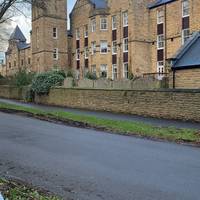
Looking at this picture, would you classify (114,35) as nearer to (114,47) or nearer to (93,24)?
(114,47)

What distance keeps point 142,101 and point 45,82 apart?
588 inches

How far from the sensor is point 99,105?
27.5 metres

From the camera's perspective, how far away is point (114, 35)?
175ft

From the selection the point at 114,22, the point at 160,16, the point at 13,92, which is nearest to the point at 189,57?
the point at 160,16

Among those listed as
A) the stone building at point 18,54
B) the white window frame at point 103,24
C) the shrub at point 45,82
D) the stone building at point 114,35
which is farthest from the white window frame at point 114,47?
the stone building at point 18,54

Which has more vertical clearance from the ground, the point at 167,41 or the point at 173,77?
the point at 167,41

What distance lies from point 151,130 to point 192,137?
2098 millimetres

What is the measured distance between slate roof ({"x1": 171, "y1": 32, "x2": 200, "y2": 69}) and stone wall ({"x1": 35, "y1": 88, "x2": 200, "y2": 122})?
3.14 metres

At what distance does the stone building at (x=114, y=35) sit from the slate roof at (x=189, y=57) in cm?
1261

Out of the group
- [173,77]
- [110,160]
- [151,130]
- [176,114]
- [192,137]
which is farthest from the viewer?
[173,77]

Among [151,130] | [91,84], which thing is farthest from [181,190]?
[91,84]

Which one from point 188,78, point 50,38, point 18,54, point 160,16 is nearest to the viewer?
point 188,78

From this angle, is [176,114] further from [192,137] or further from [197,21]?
[197,21]

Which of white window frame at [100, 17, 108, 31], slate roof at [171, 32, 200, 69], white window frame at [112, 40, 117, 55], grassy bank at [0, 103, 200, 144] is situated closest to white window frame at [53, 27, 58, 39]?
white window frame at [100, 17, 108, 31]
